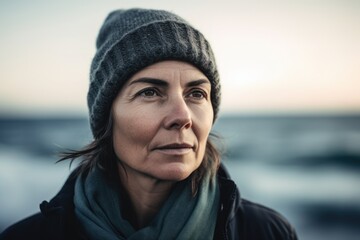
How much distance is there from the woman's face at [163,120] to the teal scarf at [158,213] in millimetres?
258

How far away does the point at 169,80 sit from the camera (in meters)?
1.96

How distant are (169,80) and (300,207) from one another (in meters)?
7.07

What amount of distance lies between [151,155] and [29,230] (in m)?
1.01

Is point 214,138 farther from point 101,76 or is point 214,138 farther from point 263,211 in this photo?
point 101,76

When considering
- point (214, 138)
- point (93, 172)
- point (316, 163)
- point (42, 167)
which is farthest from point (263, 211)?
point (316, 163)

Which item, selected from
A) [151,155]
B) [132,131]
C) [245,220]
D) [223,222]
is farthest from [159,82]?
[245,220]

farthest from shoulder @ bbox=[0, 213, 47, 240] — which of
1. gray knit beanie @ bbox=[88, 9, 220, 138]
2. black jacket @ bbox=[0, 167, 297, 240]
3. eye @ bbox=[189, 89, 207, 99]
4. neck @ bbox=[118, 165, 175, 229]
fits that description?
eye @ bbox=[189, 89, 207, 99]

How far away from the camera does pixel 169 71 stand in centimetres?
198

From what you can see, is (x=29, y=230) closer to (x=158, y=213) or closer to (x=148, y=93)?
(x=158, y=213)

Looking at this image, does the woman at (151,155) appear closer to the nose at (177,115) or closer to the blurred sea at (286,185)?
the nose at (177,115)

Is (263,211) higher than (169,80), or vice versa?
(169,80)

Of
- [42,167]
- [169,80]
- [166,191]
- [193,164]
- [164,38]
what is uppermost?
[164,38]

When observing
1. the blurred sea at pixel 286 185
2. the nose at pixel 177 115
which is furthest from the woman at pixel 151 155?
the blurred sea at pixel 286 185

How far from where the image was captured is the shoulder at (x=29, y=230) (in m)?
2.11
